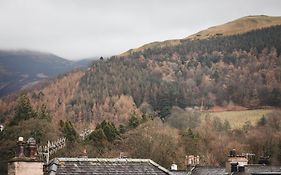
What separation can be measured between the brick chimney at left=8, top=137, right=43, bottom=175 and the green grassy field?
14123 cm

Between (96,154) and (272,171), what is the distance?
170 feet

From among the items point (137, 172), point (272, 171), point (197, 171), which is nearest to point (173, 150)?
point (197, 171)

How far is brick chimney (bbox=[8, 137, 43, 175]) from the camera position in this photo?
66.1 feet

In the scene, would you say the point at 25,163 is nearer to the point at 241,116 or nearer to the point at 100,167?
the point at 100,167

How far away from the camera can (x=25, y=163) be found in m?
20.2

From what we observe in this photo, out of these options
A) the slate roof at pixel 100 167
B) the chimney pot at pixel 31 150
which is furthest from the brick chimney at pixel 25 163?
the slate roof at pixel 100 167

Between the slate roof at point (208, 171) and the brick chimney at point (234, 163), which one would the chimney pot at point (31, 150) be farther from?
the slate roof at point (208, 171)

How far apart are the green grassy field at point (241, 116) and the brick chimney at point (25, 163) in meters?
141

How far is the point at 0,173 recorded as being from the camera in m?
74.1

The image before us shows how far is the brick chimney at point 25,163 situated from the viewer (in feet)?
66.1

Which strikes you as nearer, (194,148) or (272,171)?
(272,171)

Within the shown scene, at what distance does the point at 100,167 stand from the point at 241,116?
161 meters

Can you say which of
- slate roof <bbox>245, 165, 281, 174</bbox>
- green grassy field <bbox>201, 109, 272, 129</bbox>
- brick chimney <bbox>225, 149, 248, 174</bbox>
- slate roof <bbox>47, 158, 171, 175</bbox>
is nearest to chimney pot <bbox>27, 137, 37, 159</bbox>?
slate roof <bbox>47, 158, 171, 175</bbox>

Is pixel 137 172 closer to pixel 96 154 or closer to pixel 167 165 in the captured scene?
pixel 167 165
